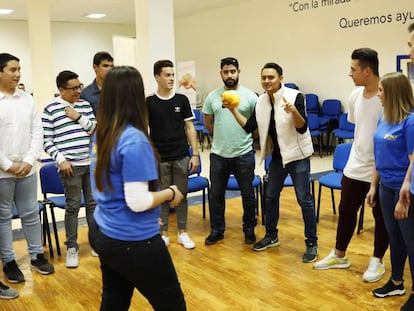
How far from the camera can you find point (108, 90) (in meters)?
1.87

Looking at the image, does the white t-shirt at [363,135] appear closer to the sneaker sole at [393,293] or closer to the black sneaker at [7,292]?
the sneaker sole at [393,293]

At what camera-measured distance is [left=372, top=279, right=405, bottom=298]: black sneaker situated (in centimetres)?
315

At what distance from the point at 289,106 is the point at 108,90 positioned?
1858 millimetres

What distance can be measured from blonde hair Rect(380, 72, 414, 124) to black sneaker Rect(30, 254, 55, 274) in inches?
108

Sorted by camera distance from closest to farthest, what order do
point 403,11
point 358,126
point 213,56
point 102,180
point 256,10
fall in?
point 102,180, point 358,126, point 403,11, point 256,10, point 213,56

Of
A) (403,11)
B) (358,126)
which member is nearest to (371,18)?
(403,11)

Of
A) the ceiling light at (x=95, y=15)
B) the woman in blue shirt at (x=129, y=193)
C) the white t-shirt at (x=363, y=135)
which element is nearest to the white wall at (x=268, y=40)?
the ceiling light at (x=95, y=15)

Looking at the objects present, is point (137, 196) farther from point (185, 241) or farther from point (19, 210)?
point (185, 241)

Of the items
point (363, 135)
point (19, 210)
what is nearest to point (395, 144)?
point (363, 135)

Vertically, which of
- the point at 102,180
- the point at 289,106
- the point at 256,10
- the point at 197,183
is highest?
the point at 256,10

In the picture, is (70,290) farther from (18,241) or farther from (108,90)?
(108,90)

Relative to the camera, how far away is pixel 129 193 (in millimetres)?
1815

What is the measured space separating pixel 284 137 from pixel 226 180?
2.71 ft

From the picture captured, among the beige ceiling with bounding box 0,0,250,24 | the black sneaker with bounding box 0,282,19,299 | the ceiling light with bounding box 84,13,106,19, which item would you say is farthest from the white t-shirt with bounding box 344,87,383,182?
the ceiling light with bounding box 84,13,106,19
